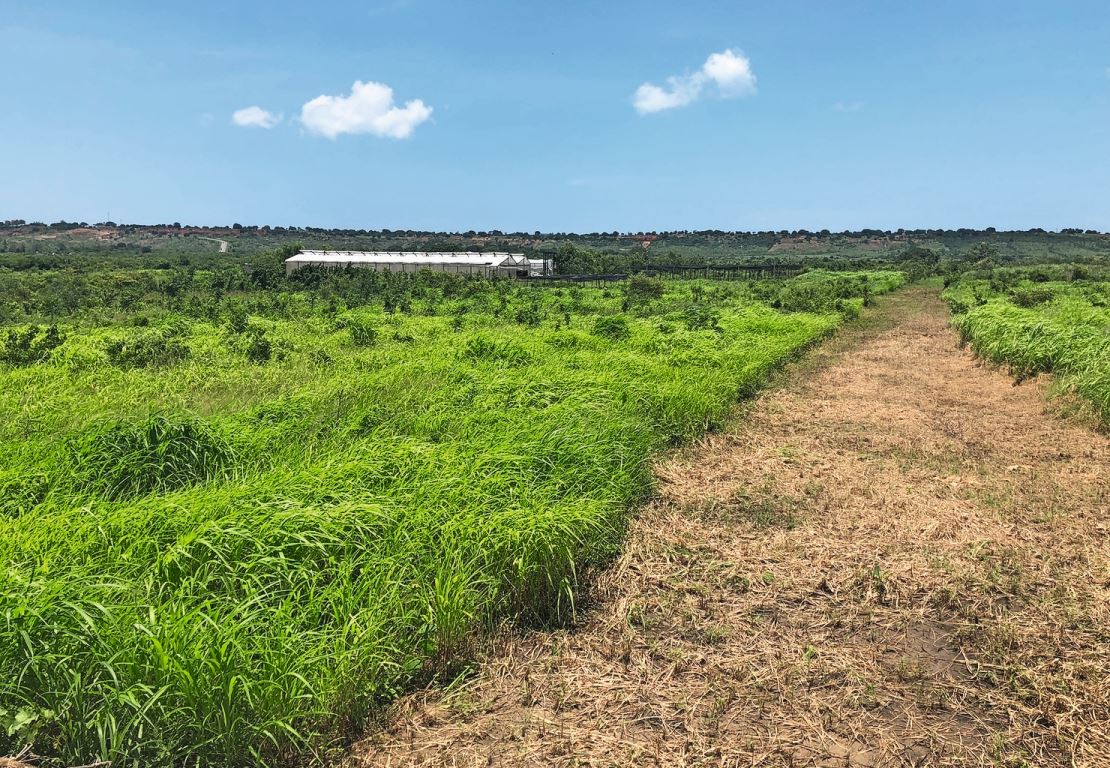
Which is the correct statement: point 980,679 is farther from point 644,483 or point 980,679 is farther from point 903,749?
point 644,483

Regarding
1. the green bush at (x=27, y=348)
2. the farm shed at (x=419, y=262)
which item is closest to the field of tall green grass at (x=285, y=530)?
the green bush at (x=27, y=348)

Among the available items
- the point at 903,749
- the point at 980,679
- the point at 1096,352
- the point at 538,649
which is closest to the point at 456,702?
the point at 538,649

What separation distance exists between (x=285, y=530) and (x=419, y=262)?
161 feet

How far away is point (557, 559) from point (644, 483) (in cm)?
192

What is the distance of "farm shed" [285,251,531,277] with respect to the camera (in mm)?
48688

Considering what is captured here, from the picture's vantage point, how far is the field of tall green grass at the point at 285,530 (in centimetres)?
264

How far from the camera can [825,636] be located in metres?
3.79

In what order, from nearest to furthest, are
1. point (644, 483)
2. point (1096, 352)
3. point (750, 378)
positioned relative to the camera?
1. point (644, 483)
2. point (1096, 352)
3. point (750, 378)

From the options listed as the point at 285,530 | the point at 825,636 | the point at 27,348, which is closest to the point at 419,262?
the point at 27,348

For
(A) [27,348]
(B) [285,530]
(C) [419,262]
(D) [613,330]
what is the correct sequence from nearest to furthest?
(B) [285,530]
(A) [27,348]
(D) [613,330]
(C) [419,262]

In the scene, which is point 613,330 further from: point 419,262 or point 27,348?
point 419,262

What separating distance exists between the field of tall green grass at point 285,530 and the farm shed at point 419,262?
39.8 metres

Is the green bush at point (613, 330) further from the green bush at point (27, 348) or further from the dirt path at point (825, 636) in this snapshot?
the green bush at point (27, 348)

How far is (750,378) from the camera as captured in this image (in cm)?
1015
